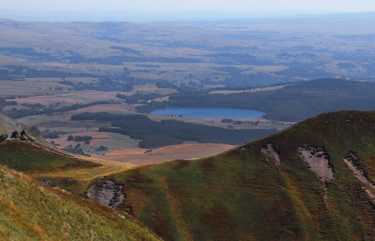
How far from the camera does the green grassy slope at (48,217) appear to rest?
3234 cm

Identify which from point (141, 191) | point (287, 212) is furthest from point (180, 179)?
point (287, 212)

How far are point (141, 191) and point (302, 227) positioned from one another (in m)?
22.2

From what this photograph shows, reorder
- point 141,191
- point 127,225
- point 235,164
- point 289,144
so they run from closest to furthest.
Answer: point 127,225 < point 141,191 < point 235,164 < point 289,144

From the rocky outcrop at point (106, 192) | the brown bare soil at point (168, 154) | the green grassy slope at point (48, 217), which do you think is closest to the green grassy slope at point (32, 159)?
the rocky outcrop at point (106, 192)

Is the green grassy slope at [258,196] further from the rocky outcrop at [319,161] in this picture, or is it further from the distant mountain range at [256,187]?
the rocky outcrop at [319,161]

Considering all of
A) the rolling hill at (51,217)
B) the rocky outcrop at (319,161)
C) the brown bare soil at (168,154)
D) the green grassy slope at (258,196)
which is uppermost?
the rolling hill at (51,217)

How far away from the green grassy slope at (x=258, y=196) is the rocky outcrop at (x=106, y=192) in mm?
1142

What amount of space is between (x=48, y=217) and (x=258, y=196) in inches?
1553

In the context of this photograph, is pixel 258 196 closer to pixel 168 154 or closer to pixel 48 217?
pixel 48 217

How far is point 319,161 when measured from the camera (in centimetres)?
8144

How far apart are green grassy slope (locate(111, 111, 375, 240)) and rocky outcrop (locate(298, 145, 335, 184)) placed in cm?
84

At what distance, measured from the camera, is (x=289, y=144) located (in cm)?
8588

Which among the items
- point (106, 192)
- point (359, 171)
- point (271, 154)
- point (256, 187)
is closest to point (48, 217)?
point (106, 192)

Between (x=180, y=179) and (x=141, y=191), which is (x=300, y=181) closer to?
(x=180, y=179)
